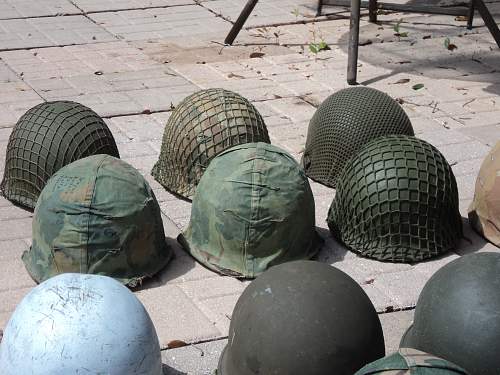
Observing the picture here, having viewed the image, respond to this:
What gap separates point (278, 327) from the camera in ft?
14.1

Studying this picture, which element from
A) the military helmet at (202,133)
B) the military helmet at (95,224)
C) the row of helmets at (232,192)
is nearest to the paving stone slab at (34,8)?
the row of helmets at (232,192)

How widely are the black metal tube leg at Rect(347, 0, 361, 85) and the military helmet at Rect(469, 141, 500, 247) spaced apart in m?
3.07

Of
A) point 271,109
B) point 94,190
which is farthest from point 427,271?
point 271,109

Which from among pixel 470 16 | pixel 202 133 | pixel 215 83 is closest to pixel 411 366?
pixel 202 133

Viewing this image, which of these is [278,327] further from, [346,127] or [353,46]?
Result: [353,46]

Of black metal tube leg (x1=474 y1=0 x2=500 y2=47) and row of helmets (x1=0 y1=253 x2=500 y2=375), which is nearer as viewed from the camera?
row of helmets (x1=0 y1=253 x2=500 y2=375)

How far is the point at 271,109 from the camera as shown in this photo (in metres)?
8.68

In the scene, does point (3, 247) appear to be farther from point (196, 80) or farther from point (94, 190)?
point (196, 80)

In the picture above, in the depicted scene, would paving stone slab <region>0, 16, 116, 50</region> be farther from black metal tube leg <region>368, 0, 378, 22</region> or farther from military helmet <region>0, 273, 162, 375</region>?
military helmet <region>0, 273, 162, 375</region>

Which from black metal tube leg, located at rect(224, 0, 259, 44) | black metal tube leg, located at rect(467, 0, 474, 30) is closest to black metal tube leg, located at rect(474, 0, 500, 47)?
black metal tube leg, located at rect(467, 0, 474, 30)

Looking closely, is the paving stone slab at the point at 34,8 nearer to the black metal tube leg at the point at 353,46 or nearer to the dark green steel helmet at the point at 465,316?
the black metal tube leg at the point at 353,46

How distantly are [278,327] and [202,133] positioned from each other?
257 cm

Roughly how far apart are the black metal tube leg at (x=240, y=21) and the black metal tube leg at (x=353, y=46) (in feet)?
4.34

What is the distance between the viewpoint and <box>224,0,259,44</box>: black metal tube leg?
10.2 metres
